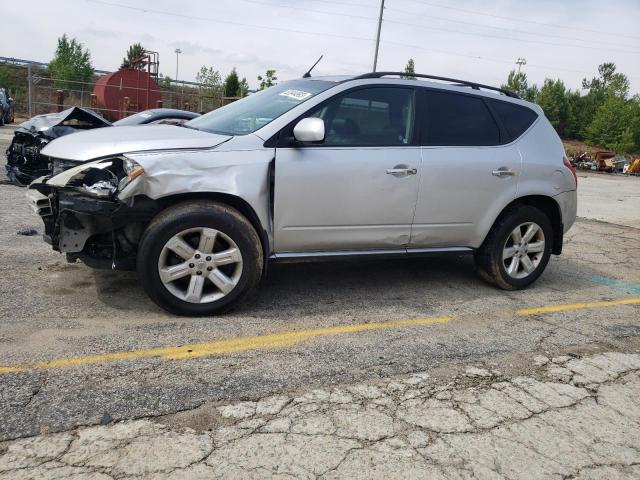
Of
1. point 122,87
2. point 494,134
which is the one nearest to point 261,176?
point 494,134

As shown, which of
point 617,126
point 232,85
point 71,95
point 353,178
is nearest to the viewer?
point 353,178

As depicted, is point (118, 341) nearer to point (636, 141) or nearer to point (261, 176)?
point (261, 176)

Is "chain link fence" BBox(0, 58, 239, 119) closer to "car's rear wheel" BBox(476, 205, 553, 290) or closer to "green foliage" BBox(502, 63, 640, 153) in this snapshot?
"car's rear wheel" BBox(476, 205, 553, 290)

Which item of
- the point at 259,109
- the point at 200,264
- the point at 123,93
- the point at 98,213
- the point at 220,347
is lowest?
the point at 220,347

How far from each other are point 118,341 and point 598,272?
208 inches

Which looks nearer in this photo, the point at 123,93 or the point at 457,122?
the point at 457,122

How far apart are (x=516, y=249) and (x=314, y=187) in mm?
2188

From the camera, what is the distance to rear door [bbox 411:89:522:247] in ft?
15.3

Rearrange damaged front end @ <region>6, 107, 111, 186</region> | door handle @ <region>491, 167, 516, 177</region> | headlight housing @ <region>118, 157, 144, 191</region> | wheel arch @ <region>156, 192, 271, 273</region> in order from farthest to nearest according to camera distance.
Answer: damaged front end @ <region>6, 107, 111, 186</region>
door handle @ <region>491, 167, 516, 177</region>
wheel arch @ <region>156, 192, 271, 273</region>
headlight housing @ <region>118, 157, 144, 191</region>

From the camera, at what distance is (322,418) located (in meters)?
2.79

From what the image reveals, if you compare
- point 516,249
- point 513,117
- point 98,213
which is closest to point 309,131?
point 98,213

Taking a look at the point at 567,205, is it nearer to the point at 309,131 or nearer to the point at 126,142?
the point at 309,131

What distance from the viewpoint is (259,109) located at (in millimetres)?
4539

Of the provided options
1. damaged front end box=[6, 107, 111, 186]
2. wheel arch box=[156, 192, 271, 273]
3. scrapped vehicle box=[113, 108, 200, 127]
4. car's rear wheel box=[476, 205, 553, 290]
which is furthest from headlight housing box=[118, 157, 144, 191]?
scrapped vehicle box=[113, 108, 200, 127]
